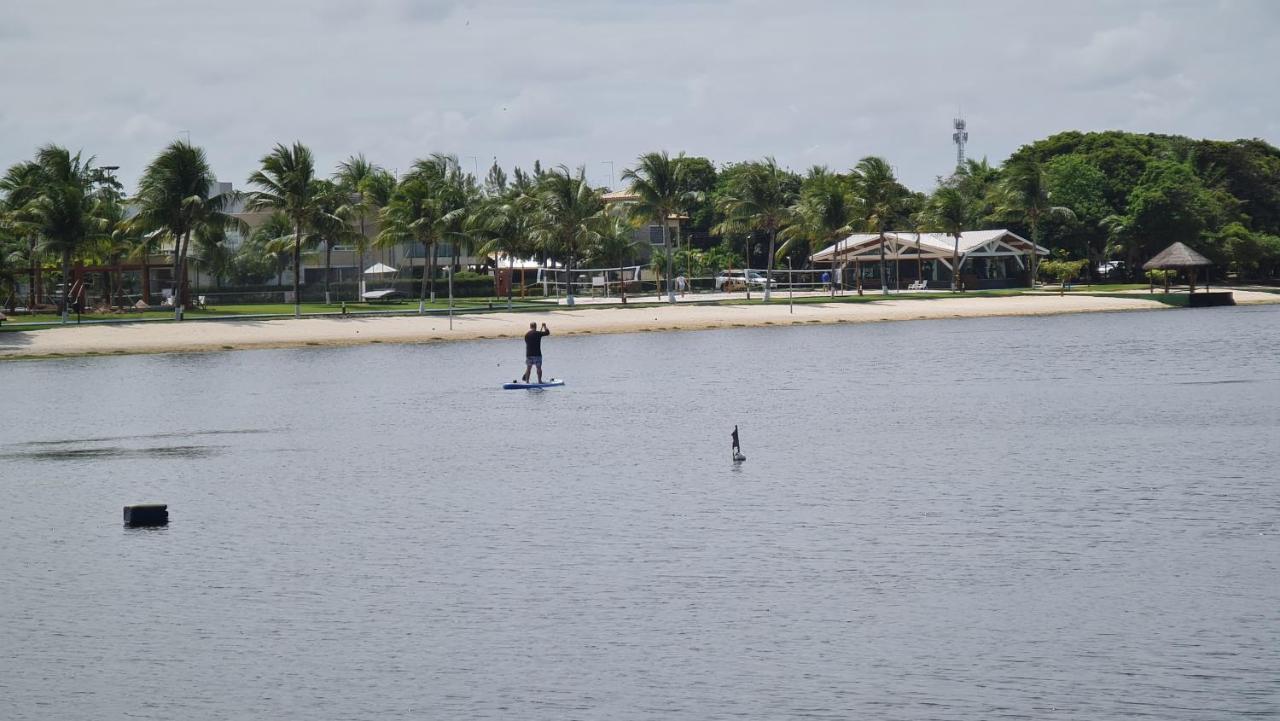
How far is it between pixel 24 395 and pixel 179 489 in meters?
26.8

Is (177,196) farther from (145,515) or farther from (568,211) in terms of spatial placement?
(145,515)

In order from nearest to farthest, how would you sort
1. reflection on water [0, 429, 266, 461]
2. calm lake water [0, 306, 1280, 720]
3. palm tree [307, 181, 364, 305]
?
calm lake water [0, 306, 1280, 720] < reflection on water [0, 429, 266, 461] < palm tree [307, 181, 364, 305]

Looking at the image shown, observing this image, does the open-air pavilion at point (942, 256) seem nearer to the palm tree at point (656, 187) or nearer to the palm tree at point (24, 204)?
the palm tree at point (656, 187)

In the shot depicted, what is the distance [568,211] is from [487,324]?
1946 cm

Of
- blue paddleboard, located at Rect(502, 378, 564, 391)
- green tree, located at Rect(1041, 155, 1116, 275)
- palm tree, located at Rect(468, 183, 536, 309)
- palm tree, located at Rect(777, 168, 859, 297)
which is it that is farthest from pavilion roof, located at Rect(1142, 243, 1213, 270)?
blue paddleboard, located at Rect(502, 378, 564, 391)

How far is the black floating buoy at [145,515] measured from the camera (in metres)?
25.8

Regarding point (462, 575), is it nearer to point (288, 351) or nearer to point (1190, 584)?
point (1190, 584)

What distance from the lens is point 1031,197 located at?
115000 millimetres

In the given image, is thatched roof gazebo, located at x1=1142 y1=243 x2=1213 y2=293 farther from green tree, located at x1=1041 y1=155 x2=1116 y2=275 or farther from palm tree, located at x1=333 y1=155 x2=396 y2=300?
palm tree, located at x1=333 y1=155 x2=396 y2=300

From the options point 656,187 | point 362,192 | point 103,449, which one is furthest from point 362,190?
point 103,449

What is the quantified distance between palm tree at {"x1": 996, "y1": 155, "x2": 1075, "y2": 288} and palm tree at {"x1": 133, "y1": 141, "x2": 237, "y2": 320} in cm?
6147

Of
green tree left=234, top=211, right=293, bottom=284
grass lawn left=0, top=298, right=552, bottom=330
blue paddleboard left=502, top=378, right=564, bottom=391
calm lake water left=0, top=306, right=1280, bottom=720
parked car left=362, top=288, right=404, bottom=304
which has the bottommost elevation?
calm lake water left=0, top=306, right=1280, bottom=720

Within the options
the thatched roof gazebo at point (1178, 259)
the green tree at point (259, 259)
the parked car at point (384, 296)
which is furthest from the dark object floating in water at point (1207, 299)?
the green tree at point (259, 259)

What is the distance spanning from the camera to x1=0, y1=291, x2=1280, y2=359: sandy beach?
240ft
